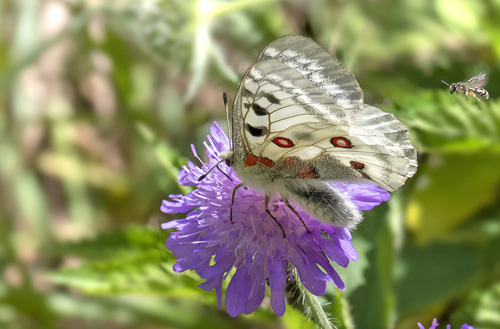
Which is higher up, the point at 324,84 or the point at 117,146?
the point at 117,146

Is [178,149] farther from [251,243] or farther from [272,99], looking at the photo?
[272,99]

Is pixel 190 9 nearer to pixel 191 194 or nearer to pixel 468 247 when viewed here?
pixel 191 194

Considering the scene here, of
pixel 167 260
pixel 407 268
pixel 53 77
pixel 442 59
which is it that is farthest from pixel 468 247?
pixel 53 77

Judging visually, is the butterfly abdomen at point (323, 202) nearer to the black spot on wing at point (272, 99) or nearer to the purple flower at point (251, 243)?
the purple flower at point (251, 243)

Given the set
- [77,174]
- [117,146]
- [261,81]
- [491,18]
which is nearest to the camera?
[261,81]

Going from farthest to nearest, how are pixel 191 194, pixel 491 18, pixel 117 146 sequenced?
1. pixel 117 146
2. pixel 491 18
3. pixel 191 194

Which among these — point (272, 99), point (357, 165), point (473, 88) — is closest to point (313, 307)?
point (357, 165)

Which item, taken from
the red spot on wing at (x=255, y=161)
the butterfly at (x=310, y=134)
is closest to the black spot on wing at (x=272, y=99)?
the butterfly at (x=310, y=134)
